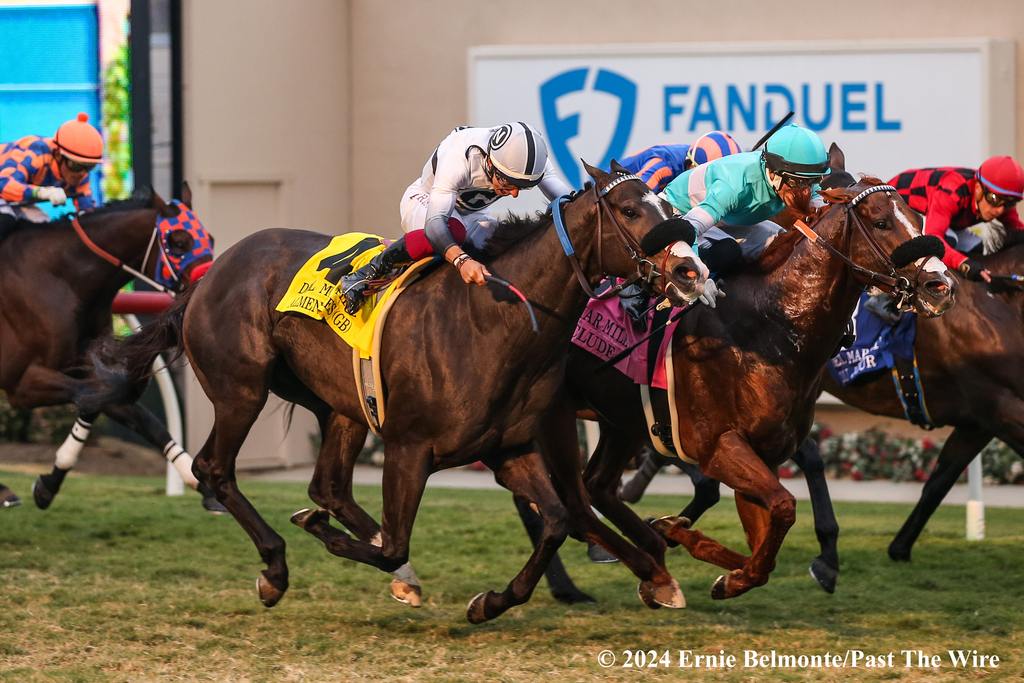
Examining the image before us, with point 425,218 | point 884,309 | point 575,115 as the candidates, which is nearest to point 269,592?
point 425,218

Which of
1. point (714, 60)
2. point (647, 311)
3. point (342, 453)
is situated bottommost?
point (342, 453)

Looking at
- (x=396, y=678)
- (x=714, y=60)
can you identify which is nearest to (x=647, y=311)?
(x=396, y=678)

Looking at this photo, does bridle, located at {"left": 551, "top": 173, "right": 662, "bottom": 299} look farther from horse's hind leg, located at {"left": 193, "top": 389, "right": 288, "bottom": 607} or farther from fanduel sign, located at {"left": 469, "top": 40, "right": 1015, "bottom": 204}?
fanduel sign, located at {"left": 469, "top": 40, "right": 1015, "bottom": 204}

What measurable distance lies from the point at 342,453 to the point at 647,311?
54.1 inches

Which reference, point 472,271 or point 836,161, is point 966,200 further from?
point 472,271

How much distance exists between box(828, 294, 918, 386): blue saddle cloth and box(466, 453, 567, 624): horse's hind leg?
1945mm

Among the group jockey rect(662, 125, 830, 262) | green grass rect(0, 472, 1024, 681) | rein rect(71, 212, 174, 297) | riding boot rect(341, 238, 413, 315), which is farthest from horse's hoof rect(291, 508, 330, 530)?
rein rect(71, 212, 174, 297)

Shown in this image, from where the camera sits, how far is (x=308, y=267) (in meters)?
5.77

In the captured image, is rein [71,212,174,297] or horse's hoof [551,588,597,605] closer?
horse's hoof [551,588,597,605]

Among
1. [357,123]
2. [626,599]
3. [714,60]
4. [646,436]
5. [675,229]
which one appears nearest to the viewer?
[675,229]

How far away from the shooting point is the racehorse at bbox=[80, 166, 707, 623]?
16.3ft

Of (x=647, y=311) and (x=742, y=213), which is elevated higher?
(x=742, y=213)

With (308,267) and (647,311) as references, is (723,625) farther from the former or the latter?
(308,267)

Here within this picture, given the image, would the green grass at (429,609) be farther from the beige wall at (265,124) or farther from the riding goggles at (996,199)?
the beige wall at (265,124)
